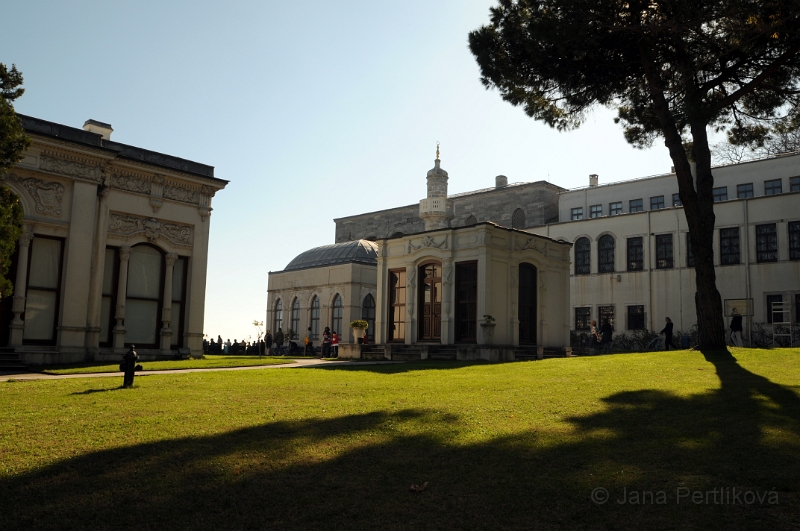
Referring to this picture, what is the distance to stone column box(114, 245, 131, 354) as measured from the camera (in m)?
21.8

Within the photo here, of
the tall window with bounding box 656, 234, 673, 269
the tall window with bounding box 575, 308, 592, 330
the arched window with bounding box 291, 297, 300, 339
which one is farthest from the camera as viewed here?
the arched window with bounding box 291, 297, 300, 339

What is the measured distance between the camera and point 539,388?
36.8ft

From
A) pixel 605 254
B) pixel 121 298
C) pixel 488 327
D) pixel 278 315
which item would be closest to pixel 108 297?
pixel 121 298

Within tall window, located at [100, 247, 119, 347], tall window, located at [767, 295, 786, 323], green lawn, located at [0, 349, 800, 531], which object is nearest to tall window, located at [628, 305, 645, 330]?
tall window, located at [767, 295, 786, 323]

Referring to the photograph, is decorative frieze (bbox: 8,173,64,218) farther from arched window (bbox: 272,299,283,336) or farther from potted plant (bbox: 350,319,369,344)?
arched window (bbox: 272,299,283,336)

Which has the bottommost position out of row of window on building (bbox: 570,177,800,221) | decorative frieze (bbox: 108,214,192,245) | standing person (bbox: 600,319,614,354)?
standing person (bbox: 600,319,614,354)

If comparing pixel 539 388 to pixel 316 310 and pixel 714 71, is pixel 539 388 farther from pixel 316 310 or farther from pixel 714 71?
pixel 316 310

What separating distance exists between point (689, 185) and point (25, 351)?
19677 millimetres

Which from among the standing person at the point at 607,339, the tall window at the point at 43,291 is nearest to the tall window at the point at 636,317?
the standing person at the point at 607,339

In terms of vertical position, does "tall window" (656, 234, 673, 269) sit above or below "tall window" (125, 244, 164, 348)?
above

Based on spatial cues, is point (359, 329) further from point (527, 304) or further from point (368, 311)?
point (368, 311)

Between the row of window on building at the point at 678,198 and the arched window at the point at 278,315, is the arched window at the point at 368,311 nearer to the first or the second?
the arched window at the point at 278,315

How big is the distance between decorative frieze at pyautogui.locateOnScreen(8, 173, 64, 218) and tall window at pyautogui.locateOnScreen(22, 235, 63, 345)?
0.86m

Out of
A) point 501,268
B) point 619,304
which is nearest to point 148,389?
point 501,268
